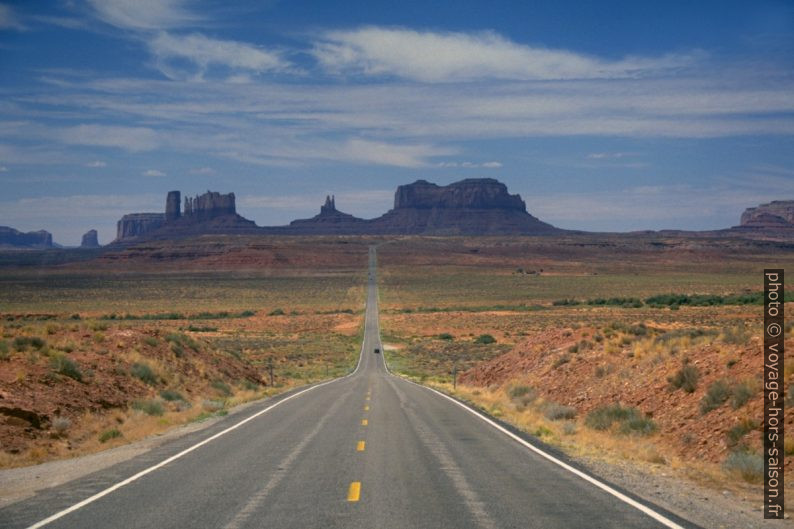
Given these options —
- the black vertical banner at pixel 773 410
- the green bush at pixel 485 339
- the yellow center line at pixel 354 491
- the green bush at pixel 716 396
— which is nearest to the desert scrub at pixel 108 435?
the yellow center line at pixel 354 491

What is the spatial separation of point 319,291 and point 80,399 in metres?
110

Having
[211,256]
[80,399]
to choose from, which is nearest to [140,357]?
[80,399]

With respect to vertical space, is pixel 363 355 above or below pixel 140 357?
below

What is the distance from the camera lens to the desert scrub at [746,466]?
10773 millimetres

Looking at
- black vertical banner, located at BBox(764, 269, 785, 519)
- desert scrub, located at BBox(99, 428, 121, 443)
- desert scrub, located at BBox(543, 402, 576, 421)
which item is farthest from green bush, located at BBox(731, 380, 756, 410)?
desert scrub, located at BBox(99, 428, 121, 443)

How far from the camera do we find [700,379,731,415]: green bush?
14.3 meters

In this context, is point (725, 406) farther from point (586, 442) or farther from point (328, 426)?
point (328, 426)

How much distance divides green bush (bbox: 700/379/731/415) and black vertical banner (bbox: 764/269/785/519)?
822 millimetres

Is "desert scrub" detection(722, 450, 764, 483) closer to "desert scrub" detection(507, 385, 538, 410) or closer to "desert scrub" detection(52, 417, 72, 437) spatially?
"desert scrub" detection(507, 385, 538, 410)

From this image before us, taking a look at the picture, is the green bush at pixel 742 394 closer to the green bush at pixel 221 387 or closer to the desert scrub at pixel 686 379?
the desert scrub at pixel 686 379

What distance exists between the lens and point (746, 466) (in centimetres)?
1095

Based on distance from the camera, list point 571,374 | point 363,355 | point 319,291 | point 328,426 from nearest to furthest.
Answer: point 328,426
point 571,374
point 363,355
point 319,291

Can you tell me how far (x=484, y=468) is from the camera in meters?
11.8

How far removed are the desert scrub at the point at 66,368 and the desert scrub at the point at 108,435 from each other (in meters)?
3.83
